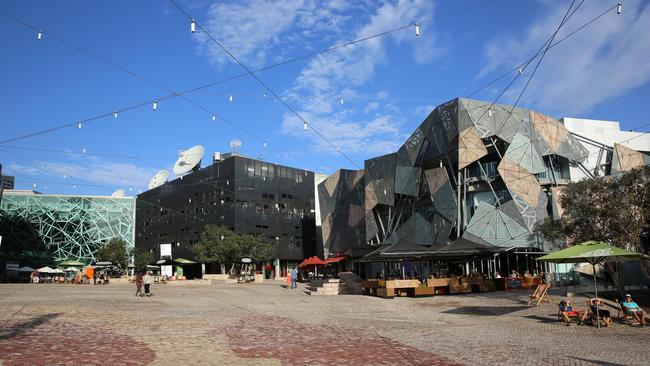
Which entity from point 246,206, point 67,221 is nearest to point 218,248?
point 246,206

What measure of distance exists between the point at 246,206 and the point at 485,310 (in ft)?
182

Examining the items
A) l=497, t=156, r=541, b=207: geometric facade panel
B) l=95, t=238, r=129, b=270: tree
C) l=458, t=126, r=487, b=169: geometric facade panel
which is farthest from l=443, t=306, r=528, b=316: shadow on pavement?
l=95, t=238, r=129, b=270: tree

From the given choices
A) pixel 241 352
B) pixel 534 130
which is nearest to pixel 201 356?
pixel 241 352

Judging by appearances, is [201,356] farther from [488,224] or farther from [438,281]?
[488,224]

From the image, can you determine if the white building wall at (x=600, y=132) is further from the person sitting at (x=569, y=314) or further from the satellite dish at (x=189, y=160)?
the satellite dish at (x=189, y=160)

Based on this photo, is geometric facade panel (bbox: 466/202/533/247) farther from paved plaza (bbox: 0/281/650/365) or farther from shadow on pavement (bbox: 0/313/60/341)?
shadow on pavement (bbox: 0/313/60/341)

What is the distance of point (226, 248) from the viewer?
54219mm

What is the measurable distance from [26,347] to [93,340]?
4.89 feet

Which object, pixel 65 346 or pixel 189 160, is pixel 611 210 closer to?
pixel 65 346

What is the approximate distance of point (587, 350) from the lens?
10.9m

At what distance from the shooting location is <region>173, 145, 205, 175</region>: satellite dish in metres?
79.2

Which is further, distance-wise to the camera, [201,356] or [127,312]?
[127,312]

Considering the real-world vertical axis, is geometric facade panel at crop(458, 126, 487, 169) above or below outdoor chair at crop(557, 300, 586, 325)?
above

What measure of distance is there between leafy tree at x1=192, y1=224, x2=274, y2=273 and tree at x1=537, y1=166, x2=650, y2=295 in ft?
126
